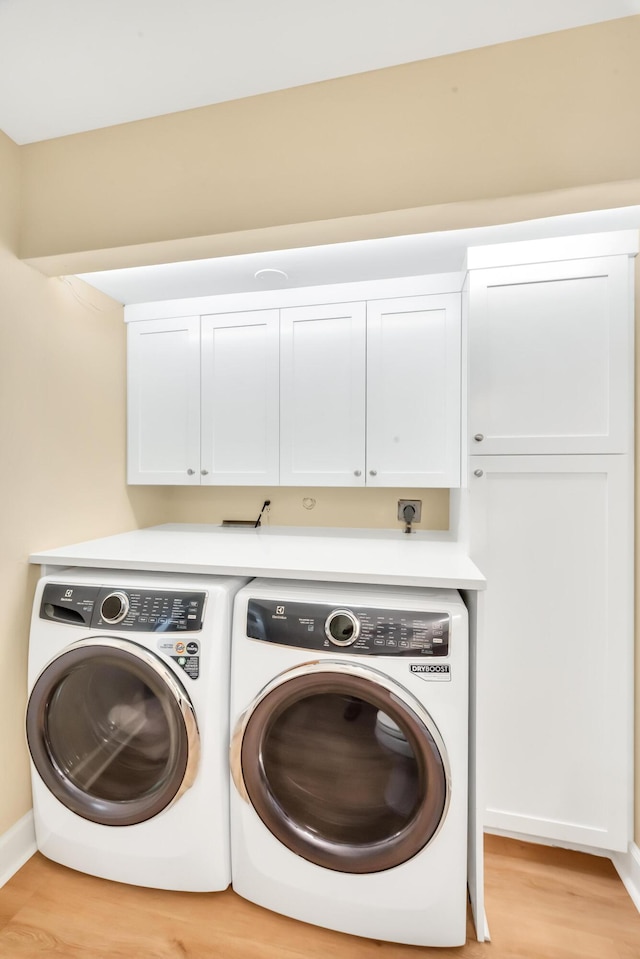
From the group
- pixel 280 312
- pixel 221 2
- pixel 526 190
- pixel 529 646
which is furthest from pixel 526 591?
pixel 221 2

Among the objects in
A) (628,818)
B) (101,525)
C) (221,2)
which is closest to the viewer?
(221,2)

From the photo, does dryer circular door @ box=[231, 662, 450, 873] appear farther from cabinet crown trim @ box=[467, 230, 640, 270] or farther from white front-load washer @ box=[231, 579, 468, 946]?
cabinet crown trim @ box=[467, 230, 640, 270]

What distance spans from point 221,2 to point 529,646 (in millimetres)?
2152

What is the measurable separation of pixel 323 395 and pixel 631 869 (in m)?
2.07

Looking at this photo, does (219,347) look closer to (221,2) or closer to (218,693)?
(221,2)

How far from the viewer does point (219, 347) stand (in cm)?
215

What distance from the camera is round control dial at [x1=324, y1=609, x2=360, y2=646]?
1.29m

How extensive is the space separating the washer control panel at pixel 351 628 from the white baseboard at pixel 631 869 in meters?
1.09

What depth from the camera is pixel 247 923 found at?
136 centimetres

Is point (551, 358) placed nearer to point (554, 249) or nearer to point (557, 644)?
point (554, 249)

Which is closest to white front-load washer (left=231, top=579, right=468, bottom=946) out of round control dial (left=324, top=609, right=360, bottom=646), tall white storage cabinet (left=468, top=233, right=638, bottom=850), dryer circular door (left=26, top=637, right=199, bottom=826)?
round control dial (left=324, top=609, right=360, bottom=646)

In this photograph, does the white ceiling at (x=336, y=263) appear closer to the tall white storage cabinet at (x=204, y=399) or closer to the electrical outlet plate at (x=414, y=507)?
the tall white storage cabinet at (x=204, y=399)

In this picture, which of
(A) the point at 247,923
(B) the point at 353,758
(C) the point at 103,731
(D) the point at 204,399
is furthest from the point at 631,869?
(D) the point at 204,399

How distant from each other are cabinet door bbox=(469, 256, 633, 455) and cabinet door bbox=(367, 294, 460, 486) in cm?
23
